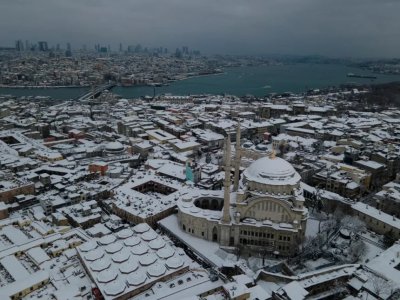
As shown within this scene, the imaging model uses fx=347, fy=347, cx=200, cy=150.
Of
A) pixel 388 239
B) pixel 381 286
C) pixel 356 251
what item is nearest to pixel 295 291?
pixel 381 286

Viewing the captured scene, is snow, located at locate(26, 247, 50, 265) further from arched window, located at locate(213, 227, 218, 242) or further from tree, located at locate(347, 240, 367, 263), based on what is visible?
tree, located at locate(347, 240, 367, 263)

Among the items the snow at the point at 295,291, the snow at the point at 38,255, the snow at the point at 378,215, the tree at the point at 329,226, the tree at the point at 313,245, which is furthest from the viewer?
the snow at the point at 378,215

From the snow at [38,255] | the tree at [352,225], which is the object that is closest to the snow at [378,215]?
the tree at [352,225]

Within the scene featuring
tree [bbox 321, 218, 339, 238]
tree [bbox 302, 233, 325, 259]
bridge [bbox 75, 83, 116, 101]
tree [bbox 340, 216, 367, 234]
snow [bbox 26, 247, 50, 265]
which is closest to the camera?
snow [bbox 26, 247, 50, 265]

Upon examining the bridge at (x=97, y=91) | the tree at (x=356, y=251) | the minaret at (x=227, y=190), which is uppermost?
the minaret at (x=227, y=190)

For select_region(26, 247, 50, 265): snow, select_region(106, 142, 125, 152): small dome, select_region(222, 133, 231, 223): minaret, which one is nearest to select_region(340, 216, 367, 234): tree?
select_region(222, 133, 231, 223): minaret

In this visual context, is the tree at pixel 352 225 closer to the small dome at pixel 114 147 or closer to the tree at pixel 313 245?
the tree at pixel 313 245

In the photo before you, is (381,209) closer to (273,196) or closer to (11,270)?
(273,196)
